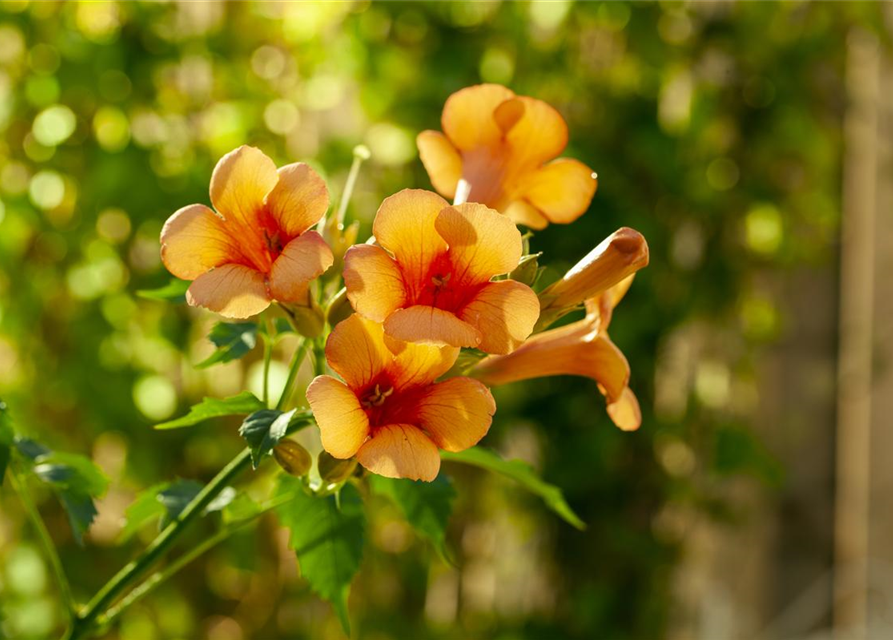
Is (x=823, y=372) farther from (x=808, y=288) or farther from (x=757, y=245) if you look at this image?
(x=757, y=245)

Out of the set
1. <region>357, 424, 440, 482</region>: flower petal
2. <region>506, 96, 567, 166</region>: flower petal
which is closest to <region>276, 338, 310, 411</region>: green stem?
<region>357, 424, 440, 482</region>: flower petal

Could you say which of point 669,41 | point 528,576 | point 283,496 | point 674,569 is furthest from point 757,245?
point 283,496

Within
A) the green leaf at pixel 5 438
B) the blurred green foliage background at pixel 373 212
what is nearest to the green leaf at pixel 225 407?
the green leaf at pixel 5 438

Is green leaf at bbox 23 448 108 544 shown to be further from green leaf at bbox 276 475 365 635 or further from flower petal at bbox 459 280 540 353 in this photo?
flower petal at bbox 459 280 540 353

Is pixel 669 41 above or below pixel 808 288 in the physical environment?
above

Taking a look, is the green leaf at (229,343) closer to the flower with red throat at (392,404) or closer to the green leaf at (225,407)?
the green leaf at (225,407)

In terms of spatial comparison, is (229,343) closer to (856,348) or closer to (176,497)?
(176,497)

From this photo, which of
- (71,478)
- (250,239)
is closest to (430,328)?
(250,239)
